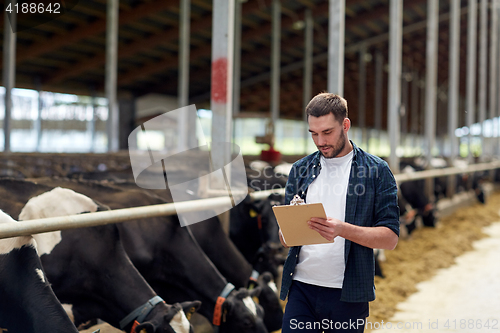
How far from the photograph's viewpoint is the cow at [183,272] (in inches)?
126

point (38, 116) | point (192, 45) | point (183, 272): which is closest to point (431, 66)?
point (183, 272)

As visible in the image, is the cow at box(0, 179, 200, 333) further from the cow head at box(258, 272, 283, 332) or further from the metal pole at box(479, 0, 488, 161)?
the metal pole at box(479, 0, 488, 161)

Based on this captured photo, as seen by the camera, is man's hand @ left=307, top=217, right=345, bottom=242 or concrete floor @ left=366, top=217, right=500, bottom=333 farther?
concrete floor @ left=366, top=217, right=500, bottom=333

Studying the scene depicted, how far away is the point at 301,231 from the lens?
176 centimetres

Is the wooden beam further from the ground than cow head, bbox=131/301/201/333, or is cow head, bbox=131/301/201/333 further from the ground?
the wooden beam

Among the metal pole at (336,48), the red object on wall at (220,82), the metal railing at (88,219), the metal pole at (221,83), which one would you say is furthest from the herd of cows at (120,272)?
the metal pole at (336,48)

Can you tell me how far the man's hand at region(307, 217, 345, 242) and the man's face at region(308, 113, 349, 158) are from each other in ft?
0.96

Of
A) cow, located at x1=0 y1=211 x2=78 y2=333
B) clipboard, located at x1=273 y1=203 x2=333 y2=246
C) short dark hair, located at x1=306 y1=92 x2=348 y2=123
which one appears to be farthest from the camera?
cow, located at x1=0 y1=211 x2=78 y2=333

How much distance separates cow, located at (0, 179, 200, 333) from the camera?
2961mm

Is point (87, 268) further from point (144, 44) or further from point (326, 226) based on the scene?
point (144, 44)

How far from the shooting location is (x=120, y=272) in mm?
3023

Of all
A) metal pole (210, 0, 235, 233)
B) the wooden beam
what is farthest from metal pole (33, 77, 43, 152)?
metal pole (210, 0, 235, 233)

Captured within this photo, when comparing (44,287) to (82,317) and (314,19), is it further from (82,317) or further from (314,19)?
(314,19)

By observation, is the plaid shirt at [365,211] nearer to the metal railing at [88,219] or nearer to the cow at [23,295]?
the metal railing at [88,219]
